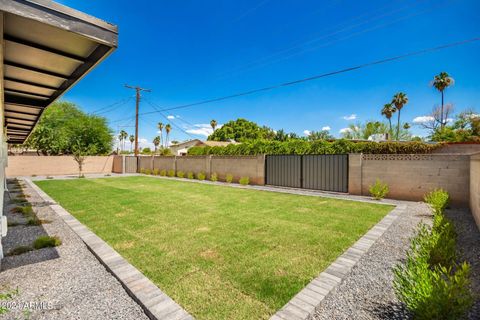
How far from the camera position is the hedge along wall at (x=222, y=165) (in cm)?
1228

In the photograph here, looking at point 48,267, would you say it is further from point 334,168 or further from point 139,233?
point 334,168

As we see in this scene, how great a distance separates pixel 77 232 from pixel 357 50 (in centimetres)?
1277

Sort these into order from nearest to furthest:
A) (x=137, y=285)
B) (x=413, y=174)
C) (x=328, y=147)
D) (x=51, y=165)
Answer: (x=137, y=285), (x=413, y=174), (x=328, y=147), (x=51, y=165)

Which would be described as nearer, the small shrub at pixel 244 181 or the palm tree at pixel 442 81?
the small shrub at pixel 244 181

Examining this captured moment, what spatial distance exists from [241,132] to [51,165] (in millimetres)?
32978

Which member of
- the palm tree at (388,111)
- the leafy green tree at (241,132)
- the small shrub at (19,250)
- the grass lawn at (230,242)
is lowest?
the small shrub at (19,250)

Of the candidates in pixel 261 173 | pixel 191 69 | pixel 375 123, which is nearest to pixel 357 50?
pixel 261 173

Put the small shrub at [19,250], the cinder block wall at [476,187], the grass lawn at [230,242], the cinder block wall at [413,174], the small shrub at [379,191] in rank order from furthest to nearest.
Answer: the small shrub at [379,191], the cinder block wall at [413,174], the cinder block wall at [476,187], the small shrub at [19,250], the grass lawn at [230,242]

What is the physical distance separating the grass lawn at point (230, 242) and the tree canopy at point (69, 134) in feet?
61.4

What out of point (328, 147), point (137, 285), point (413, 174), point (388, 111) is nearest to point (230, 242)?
point (137, 285)

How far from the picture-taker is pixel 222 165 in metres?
14.1

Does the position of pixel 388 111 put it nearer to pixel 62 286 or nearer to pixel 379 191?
pixel 379 191

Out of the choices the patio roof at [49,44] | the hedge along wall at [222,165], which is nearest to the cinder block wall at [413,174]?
the hedge along wall at [222,165]

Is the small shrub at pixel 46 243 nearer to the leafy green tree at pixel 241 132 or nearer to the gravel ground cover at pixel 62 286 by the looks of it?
the gravel ground cover at pixel 62 286
